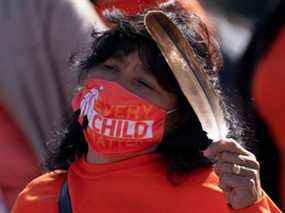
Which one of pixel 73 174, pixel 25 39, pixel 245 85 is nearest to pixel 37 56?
pixel 25 39

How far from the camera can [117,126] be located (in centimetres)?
240

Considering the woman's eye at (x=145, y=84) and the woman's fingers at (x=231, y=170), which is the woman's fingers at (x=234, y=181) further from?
the woman's eye at (x=145, y=84)

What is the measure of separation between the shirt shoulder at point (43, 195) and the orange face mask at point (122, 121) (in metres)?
0.16

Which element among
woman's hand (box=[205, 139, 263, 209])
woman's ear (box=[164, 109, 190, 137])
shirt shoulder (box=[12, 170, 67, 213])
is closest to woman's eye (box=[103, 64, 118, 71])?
woman's ear (box=[164, 109, 190, 137])

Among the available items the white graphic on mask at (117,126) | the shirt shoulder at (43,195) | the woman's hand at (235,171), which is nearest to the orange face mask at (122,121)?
the white graphic on mask at (117,126)

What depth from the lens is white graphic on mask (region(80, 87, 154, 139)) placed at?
2381 millimetres

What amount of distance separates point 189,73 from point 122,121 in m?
0.28

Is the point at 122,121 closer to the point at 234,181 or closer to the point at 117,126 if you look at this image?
the point at 117,126

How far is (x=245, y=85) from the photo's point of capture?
9.99 feet

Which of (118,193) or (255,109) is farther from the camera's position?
(255,109)

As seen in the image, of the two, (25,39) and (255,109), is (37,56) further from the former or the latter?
(255,109)

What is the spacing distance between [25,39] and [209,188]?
1177mm

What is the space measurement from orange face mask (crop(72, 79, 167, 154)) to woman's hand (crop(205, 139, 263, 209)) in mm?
281

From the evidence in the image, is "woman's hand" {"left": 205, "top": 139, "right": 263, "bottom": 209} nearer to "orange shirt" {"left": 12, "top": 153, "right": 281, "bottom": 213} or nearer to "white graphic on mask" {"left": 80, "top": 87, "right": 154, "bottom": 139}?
"orange shirt" {"left": 12, "top": 153, "right": 281, "bottom": 213}
